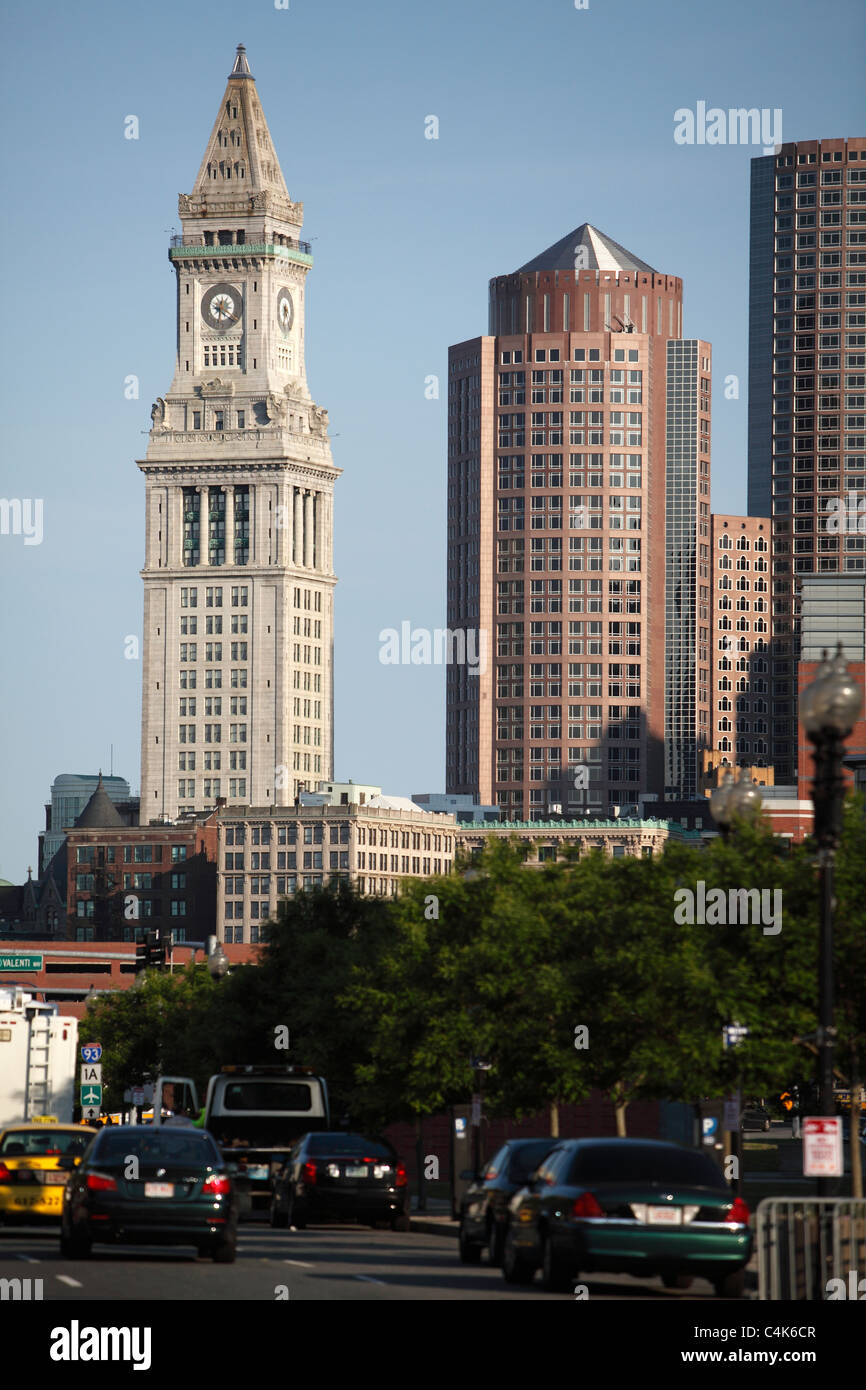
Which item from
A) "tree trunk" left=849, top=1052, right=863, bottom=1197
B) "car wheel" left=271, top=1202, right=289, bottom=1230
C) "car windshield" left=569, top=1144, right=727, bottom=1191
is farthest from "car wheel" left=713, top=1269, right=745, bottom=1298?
"car wheel" left=271, top=1202, right=289, bottom=1230

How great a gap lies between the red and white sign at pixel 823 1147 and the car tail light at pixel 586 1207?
2.11m

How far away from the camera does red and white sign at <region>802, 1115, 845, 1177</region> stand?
73.3ft

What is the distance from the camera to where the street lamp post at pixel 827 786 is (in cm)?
2325

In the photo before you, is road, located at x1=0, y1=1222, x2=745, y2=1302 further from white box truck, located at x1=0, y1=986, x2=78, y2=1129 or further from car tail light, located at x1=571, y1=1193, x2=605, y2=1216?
white box truck, located at x1=0, y1=986, x2=78, y2=1129

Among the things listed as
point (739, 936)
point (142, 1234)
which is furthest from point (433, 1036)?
point (142, 1234)

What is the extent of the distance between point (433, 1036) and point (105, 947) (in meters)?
145

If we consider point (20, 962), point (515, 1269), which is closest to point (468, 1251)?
point (515, 1269)

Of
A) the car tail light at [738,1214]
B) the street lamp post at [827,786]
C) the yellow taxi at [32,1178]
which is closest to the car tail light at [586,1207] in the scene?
the car tail light at [738,1214]

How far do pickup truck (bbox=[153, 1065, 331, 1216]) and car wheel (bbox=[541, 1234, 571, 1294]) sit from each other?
18.8m

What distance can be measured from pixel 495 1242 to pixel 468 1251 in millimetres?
977

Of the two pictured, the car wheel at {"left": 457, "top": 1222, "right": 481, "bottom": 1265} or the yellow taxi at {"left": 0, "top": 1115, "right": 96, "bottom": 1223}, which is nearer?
the car wheel at {"left": 457, "top": 1222, "right": 481, "bottom": 1265}

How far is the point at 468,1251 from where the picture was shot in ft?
99.9

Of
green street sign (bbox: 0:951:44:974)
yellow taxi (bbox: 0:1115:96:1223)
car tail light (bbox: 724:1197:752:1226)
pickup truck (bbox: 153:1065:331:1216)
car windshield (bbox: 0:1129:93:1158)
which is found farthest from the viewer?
green street sign (bbox: 0:951:44:974)

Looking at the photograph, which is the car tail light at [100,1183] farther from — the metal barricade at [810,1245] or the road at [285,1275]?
the metal barricade at [810,1245]
